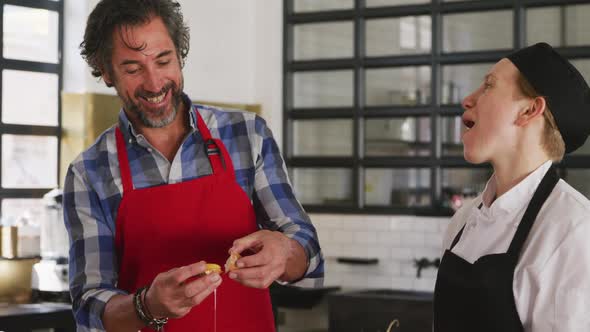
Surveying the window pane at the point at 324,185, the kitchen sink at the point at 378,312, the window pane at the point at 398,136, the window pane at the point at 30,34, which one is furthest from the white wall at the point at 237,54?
the kitchen sink at the point at 378,312

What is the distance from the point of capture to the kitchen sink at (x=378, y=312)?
607cm

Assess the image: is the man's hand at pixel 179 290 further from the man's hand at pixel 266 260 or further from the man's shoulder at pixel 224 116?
the man's shoulder at pixel 224 116

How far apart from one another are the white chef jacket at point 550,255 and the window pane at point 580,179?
442 cm

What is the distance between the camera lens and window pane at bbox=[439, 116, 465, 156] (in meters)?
6.98

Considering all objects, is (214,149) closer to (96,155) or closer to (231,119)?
(231,119)

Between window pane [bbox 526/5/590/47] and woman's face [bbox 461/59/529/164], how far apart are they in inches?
176

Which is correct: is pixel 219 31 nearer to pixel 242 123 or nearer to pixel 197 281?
pixel 242 123

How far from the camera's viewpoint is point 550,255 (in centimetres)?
208

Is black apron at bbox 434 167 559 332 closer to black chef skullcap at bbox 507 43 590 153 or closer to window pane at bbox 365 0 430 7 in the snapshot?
black chef skullcap at bbox 507 43 590 153

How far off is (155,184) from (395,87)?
15.7ft

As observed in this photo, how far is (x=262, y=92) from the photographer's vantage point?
25.2ft

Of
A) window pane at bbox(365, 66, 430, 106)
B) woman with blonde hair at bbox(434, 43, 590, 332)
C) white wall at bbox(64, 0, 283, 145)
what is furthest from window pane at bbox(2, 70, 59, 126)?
woman with blonde hair at bbox(434, 43, 590, 332)

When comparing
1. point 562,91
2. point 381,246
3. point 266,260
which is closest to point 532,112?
point 562,91

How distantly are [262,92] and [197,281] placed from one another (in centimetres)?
557
